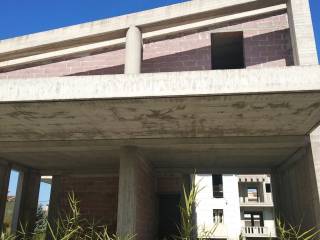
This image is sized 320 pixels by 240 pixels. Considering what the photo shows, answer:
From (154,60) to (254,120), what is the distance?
3.04 m

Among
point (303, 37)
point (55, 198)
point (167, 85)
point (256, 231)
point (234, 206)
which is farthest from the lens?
point (256, 231)

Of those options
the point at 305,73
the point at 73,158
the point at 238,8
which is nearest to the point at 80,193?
the point at 73,158

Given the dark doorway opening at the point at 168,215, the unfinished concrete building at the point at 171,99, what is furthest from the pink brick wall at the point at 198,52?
the dark doorway opening at the point at 168,215

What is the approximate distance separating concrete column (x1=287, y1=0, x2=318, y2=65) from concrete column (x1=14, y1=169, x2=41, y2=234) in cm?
962

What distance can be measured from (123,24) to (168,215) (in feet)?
27.4

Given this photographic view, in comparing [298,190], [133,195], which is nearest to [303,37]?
[298,190]

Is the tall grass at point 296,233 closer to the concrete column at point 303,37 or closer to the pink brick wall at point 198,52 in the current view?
the concrete column at point 303,37

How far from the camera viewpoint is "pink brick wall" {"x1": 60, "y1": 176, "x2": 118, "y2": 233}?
1228cm

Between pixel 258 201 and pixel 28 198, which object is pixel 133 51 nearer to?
pixel 28 198

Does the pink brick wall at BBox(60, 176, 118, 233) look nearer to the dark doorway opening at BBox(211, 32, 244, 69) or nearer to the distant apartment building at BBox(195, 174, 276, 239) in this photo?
the dark doorway opening at BBox(211, 32, 244, 69)

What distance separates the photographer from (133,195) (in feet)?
26.2

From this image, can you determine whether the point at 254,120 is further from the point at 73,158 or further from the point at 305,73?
the point at 73,158

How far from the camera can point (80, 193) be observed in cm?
1261

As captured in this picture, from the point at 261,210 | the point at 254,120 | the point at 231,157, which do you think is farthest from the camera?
the point at 261,210
